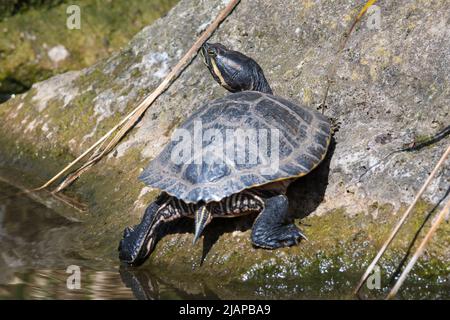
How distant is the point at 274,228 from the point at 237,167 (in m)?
0.42

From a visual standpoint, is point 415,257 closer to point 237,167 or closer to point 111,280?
point 237,167

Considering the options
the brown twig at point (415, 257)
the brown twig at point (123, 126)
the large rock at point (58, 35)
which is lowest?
the brown twig at point (415, 257)

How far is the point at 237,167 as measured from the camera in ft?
14.2

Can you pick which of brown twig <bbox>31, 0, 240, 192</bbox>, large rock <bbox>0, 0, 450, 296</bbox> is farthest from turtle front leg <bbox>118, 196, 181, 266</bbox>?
brown twig <bbox>31, 0, 240, 192</bbox>

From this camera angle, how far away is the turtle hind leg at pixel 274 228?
4332 millimetres

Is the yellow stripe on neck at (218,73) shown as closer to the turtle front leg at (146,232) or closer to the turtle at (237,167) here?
the turtle at (237,167)

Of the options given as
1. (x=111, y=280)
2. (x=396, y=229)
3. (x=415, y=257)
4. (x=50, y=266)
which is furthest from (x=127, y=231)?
(x=415, y=257)

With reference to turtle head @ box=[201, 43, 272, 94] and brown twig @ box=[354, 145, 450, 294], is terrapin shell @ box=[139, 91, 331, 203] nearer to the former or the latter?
turtle head @ box=[201, 43, 272, 94]

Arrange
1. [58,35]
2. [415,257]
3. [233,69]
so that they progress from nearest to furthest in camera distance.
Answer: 1. [415,257]
2. [233,69]
3. [58,35]

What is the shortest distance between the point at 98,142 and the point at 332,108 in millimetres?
1858

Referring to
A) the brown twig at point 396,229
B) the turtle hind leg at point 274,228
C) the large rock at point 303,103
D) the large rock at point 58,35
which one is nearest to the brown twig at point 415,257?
the brown twig at point 396,229
